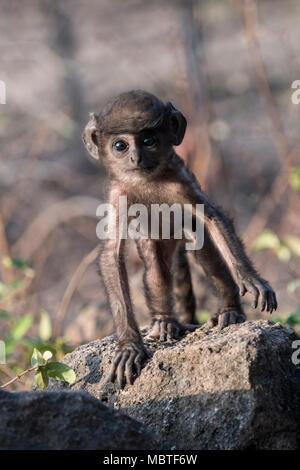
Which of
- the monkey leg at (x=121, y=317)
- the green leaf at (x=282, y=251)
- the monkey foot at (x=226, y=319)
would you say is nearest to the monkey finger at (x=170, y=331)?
the monkey foot at (x=226, y=319)

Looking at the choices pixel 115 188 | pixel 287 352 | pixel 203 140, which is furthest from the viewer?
pixel 203 140

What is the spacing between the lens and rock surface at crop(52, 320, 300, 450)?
327cm

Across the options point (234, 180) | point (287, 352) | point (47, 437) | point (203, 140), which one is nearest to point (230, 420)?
point (287, 352)

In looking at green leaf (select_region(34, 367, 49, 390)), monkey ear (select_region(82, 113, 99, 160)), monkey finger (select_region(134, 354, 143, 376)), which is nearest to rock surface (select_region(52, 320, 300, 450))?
monkey finger (select_region(134, 354, 143, 376))

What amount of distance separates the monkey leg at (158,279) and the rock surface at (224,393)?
0.76 meters

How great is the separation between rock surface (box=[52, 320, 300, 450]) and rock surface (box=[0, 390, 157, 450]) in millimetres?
299

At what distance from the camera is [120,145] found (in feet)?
14.1

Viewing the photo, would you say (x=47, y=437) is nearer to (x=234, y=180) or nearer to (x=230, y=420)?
(x=230, y=420)

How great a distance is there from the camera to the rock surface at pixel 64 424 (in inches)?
118

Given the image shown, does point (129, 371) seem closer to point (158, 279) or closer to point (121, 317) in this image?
point (121, 317)

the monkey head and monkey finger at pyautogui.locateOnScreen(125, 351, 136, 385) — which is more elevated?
the monkey head

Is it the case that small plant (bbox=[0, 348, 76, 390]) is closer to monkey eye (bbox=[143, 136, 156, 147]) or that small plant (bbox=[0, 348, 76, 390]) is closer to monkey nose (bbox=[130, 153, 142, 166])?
monkey nose (bbox=[130, 153, 142, 166])

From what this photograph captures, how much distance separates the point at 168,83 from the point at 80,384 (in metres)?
10.1

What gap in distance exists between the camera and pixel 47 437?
302 cm
